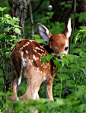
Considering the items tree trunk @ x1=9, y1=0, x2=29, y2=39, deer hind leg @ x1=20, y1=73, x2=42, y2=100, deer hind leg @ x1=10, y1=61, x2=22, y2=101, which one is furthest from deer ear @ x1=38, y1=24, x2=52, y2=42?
deer hind leg @ x1=20, y1=73, x2=42, y2=100

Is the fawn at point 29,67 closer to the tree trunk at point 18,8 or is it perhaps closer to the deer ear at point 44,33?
the deer ear at point 44,33

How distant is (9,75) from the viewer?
6516 mm

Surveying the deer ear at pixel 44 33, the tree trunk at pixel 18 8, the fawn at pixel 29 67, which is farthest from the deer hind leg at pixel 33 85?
the tree trunk at pixel 18 8

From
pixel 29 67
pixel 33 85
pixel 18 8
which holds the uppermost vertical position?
pixel 18 8

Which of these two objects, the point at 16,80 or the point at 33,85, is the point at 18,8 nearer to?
the point at 16,80

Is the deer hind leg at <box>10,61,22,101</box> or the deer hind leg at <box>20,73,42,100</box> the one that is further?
the deer hind leg at <box>10,61,22,101</box>

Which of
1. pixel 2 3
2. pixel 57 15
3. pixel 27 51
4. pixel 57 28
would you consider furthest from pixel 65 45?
pixel 2 3

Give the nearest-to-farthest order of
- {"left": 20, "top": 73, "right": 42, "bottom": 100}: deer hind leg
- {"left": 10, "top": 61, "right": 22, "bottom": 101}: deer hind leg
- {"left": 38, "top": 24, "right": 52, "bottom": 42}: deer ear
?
{"left": 20, "top": 73, "right": 42, "bottom": 100}: deer hind leg < {"left": 10, "top": 61, "right": 22, "bottom": 101}: deer hind leg < {"left": 38, "top": 24, "right": 52, "bottom": 42}: deer ear

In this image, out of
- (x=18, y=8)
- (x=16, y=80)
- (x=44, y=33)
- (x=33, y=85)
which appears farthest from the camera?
(x=18, y=8)

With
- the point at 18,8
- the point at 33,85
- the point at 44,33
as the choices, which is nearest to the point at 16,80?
the point at 33,85

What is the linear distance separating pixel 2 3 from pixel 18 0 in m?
4.79

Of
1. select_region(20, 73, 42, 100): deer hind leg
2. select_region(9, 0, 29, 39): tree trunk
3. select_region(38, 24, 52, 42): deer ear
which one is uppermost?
select_region(9, 0, 29, 39): tree trunk

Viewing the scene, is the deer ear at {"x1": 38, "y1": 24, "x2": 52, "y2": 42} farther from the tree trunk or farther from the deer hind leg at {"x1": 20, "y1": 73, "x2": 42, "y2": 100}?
the deer hind leg at {"x1": 20, "y1": 73, "x2": 42, "y2": 100}

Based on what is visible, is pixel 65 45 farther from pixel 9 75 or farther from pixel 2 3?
pixel 2 3
